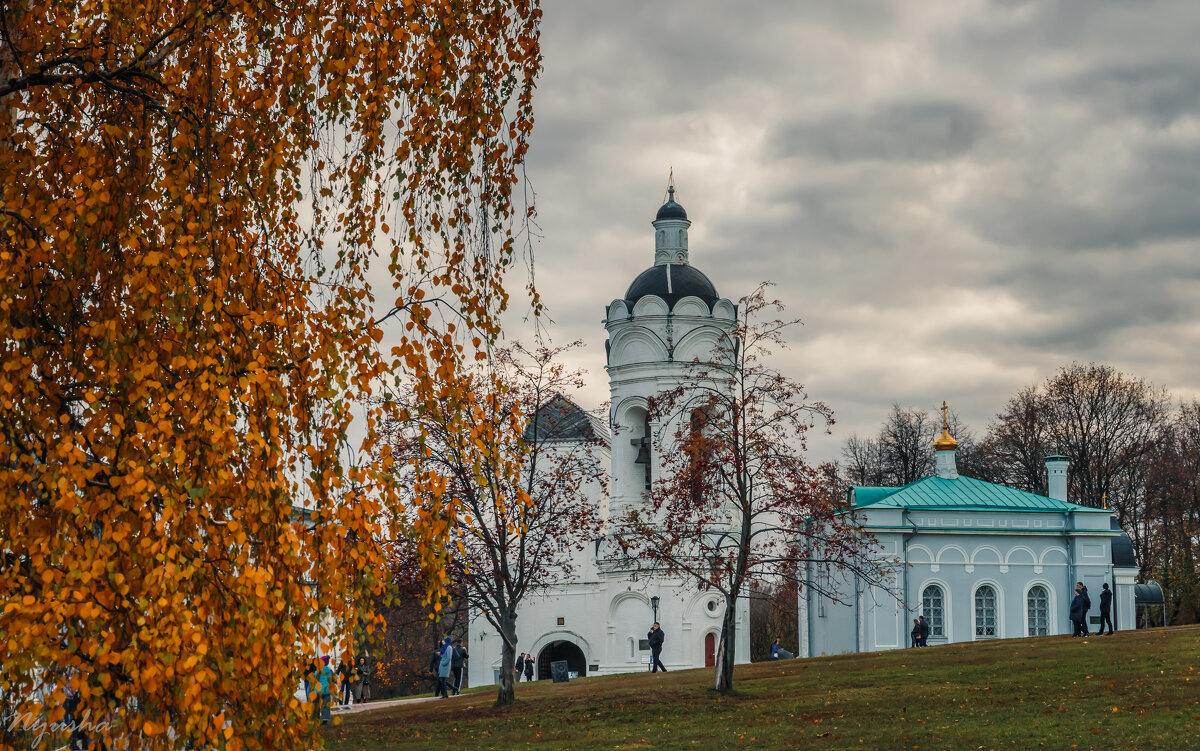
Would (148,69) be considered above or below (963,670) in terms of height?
above

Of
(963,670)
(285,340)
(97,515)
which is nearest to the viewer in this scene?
(97,515)

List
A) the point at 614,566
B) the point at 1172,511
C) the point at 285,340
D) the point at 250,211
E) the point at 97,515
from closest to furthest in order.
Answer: the point at 97,515
the point at 285,340
the point at 250,211
the point at 614,566
the point at 1172,511

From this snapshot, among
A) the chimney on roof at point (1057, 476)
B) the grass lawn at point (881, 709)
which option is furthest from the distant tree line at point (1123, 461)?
the grass lawn at point (881, 709)

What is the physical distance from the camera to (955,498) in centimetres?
4459

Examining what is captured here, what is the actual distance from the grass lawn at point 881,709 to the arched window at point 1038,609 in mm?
15307

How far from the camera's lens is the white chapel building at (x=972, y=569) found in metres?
42.5

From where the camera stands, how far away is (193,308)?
608 centimetres

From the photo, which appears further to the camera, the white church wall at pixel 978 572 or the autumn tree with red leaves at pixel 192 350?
the white church wall at pixel 978 572

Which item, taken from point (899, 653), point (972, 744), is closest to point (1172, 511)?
point (899, 653)

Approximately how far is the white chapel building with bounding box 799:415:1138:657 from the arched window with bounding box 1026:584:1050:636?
0.03m

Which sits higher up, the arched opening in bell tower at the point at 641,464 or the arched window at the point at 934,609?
the arched opening in bell tower at the point at 641,464

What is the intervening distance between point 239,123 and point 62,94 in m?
0.93

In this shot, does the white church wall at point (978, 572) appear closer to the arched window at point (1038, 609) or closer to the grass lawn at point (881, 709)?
the arched window at point (1038, 609)

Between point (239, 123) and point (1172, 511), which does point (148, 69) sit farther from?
point (1172, 511)
